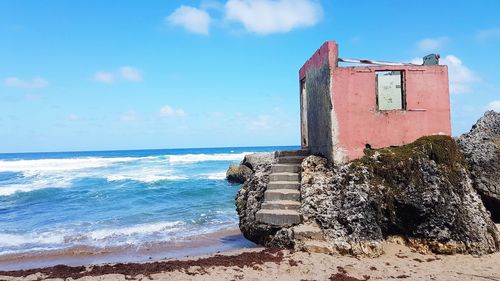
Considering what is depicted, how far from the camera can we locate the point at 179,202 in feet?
60.5

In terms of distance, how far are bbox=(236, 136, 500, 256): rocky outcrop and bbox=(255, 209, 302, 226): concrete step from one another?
15cm

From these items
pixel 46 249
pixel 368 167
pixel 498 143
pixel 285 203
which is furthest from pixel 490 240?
pixel 46 249

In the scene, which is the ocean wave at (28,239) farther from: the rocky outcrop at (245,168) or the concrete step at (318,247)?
the rocky outcrop at (245,168)

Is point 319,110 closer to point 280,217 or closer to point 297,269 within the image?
point 280,217

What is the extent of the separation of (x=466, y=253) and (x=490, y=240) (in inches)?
23.8

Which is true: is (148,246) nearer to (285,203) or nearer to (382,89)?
(285,203)

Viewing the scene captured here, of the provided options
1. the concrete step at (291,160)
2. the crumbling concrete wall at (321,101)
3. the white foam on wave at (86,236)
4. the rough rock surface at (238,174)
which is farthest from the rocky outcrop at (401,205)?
the rough rock surface at (238,174)

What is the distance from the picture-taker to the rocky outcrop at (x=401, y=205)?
301 inches

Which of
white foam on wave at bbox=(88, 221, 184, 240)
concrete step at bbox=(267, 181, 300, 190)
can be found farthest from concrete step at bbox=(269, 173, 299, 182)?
white foam on wave at bbox=(88, 221, 184, 240)

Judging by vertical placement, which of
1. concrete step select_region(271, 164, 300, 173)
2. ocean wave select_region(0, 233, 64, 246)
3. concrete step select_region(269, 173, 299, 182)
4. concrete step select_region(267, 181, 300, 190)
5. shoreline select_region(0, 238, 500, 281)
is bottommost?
ocean wave select_region(0, 233, 64, 246)

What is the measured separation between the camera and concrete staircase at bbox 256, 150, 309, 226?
822cm

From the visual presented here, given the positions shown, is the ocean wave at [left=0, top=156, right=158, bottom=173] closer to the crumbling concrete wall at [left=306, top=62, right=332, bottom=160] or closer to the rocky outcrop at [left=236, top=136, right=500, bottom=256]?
the crumbling concrete wall at [left=306, top=62, right=332, bottom=160]

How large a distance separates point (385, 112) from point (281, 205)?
3.09m

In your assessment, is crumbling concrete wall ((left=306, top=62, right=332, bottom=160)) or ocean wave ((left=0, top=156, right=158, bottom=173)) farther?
ocean wave ((left=0, top=156, right=158, bottom=173))
